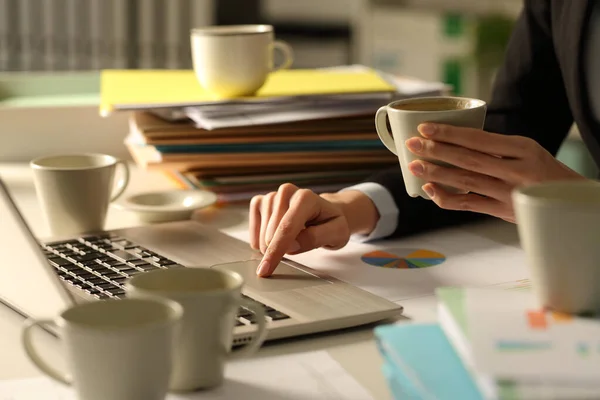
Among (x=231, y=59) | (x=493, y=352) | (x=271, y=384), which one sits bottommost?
(x=271, y=384)

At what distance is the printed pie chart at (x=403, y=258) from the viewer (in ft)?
3.44

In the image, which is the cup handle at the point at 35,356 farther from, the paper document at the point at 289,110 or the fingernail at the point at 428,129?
the paper document at the point at 289,110

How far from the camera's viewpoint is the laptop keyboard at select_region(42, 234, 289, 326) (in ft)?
2.96

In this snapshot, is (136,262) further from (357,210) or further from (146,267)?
(357,210)

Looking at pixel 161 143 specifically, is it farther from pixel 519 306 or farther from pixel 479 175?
pixel 519 306

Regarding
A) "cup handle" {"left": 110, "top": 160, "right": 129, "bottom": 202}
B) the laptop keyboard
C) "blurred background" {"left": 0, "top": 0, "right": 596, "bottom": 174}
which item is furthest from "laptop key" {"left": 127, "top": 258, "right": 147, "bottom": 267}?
"blurred background" {"left": 0, "top": 0, "right": 596, "bottom": 174}

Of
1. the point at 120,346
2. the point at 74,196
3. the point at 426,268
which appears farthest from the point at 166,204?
the point at 120,346

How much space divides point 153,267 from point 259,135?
1.41ft

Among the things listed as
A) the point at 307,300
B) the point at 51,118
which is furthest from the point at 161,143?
the point at 307,300

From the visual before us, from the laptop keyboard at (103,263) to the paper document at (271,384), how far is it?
0.07 meters

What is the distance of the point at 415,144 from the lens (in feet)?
2.91

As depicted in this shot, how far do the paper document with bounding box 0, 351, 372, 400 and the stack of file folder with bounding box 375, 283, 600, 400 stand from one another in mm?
87

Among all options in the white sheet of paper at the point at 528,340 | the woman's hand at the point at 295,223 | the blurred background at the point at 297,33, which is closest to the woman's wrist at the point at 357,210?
Answer: the woman's hand at the point at 295,223

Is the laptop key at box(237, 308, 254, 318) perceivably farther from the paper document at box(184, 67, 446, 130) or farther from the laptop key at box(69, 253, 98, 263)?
the paper document at box(184, 67, 446, 130)
